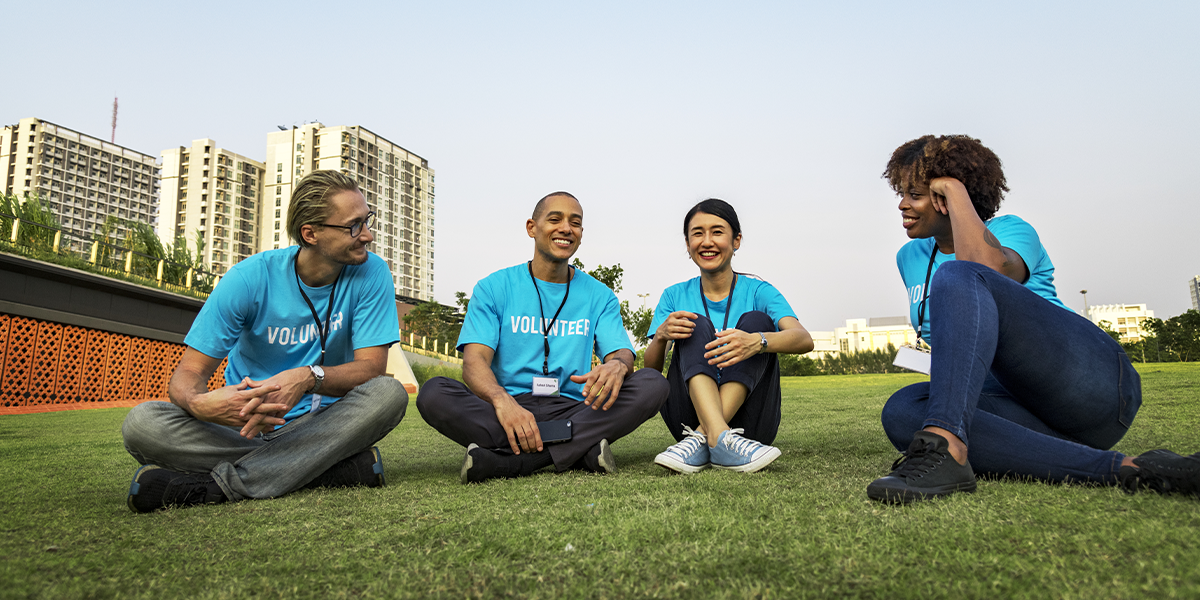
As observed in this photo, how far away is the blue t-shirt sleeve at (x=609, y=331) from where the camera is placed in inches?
125

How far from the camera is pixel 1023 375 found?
1995 millimetres

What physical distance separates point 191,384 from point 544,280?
161cm

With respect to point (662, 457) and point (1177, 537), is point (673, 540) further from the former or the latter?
point (662, 457)

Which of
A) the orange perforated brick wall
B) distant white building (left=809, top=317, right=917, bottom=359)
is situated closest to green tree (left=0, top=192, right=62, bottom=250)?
the orange perforated brick wall

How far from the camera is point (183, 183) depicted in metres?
75.4

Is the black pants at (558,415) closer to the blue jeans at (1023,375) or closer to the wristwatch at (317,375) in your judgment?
the wristwatch at (317,375)

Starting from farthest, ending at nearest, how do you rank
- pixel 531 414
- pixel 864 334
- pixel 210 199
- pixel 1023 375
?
1. pixel 864 334
2. pixel 210 199
3. pixel 531 414
4. pixel 1023 375

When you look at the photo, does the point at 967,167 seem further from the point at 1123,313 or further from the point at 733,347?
the point at 1123,313

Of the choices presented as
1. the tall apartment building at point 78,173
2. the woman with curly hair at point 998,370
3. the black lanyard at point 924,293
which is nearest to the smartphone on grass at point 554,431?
the woman with curly hair at point 998,370

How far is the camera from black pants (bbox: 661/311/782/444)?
278 cm

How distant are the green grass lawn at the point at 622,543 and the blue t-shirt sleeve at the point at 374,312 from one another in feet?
2.12

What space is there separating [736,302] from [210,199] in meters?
85.0

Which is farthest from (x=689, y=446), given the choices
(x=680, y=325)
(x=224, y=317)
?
(x=224, y=317)

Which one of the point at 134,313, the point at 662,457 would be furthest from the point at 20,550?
the point at 134,313
